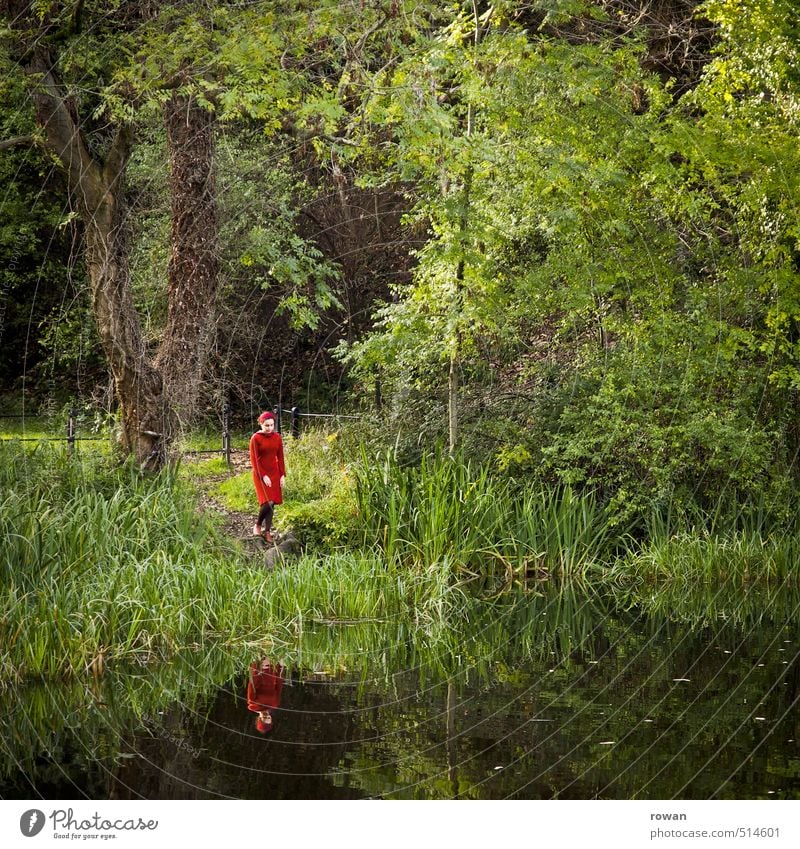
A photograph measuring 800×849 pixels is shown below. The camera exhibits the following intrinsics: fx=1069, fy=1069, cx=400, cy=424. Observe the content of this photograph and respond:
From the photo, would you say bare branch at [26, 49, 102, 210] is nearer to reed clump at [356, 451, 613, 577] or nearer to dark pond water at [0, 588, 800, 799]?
reed clump at [356, 451, 613, 577]

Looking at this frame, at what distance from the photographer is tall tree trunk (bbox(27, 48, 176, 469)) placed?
29.3 feet

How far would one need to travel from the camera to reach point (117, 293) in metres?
9.04

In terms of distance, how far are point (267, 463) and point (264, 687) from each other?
303cm

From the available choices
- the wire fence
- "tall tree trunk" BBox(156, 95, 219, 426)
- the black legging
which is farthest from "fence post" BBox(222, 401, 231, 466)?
the black legging

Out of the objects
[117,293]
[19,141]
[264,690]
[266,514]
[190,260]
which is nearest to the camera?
[264,690]

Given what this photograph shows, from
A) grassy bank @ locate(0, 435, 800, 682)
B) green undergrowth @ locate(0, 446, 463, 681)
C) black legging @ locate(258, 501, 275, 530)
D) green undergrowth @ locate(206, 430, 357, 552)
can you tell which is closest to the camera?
green undergrowth @ locate(0, 446, 463, 681)

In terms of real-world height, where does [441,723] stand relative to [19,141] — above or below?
below

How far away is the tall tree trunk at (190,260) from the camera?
919 centimetres

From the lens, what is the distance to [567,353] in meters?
10.7

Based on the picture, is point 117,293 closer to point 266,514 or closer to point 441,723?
point 266,514

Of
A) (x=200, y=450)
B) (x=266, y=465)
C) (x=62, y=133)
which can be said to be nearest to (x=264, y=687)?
(x=266, y=465)
